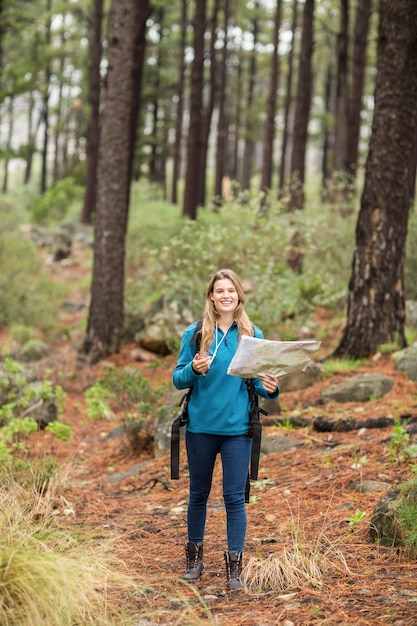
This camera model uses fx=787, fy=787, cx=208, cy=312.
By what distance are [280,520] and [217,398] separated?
1.46m

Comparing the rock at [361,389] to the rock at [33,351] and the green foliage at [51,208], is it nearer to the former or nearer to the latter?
the rock at [33,351]

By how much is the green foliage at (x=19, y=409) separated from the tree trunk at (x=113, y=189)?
3.22 metres

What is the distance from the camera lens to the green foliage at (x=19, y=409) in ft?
23.3

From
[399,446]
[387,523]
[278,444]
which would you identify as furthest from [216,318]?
[278,444]

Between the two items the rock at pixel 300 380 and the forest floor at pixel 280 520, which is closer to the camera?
the forest floor at pixel 280 520

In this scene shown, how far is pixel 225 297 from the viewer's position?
4.49m

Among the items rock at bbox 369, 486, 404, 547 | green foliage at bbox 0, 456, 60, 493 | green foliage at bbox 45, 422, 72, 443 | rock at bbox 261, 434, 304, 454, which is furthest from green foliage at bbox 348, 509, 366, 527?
green foliage at bbox 45, 422, 72, 443

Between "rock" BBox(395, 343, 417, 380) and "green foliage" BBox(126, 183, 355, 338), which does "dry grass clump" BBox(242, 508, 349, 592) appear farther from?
"green foliage" BBox(126, 183, 355, 338)

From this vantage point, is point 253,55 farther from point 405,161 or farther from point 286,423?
point 286,423

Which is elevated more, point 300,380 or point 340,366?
point 340,366

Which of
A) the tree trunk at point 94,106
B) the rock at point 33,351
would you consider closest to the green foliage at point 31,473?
the rock at point 33,351

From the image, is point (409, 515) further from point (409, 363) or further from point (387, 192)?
point (387, 192)

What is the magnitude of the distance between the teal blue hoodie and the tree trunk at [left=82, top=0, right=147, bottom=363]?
7.81m

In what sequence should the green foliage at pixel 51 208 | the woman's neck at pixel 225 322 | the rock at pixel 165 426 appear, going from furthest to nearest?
the green foliage at pixel 51 208 → the rock at pixel 165 426 → the woman's neck at pixel 225 322
